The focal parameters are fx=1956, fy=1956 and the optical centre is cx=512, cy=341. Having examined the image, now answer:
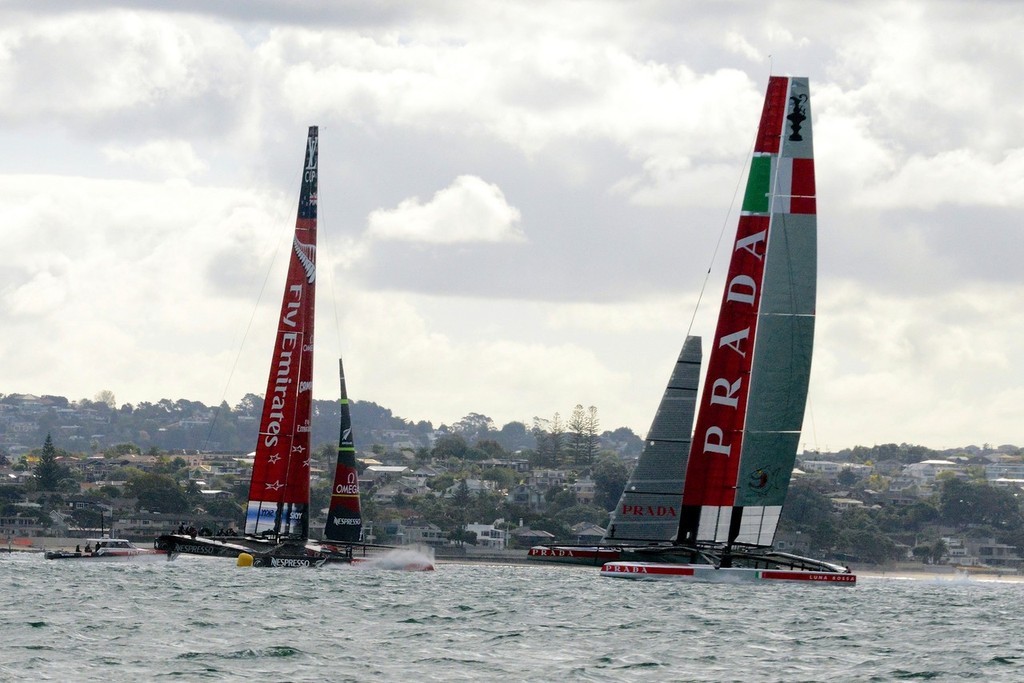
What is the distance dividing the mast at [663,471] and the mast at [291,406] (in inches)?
605

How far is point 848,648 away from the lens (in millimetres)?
33031

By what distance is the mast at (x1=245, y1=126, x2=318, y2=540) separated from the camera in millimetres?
63906

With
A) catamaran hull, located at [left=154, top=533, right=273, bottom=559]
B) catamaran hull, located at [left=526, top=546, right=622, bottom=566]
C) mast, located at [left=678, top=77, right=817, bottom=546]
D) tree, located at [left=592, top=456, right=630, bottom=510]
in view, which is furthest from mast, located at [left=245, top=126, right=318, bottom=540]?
tree, located at [left=592, top=456, right=630, bottom=510]

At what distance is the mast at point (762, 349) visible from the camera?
48.6 metres

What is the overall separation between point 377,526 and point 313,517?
8166mm

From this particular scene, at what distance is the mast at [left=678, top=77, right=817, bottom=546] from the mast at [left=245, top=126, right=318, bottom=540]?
62.4ft

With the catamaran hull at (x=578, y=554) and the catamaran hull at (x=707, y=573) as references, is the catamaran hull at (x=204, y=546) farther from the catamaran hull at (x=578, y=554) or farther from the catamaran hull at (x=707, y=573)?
the catamaran hull at (x=707, y=573)

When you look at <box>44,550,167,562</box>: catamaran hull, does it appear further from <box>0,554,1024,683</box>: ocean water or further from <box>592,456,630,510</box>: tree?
<box>592,456,630,510</box>: tree

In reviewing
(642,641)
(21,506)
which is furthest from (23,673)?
(21,506)

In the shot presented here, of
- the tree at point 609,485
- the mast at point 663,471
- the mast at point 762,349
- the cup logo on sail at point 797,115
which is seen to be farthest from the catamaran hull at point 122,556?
the tree at point 609,485

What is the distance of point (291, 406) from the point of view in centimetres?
6450

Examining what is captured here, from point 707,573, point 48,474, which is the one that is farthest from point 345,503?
point 48,474

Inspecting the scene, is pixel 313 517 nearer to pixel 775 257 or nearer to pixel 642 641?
pixel 775 257

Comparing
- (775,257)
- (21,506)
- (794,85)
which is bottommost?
(21,506)
